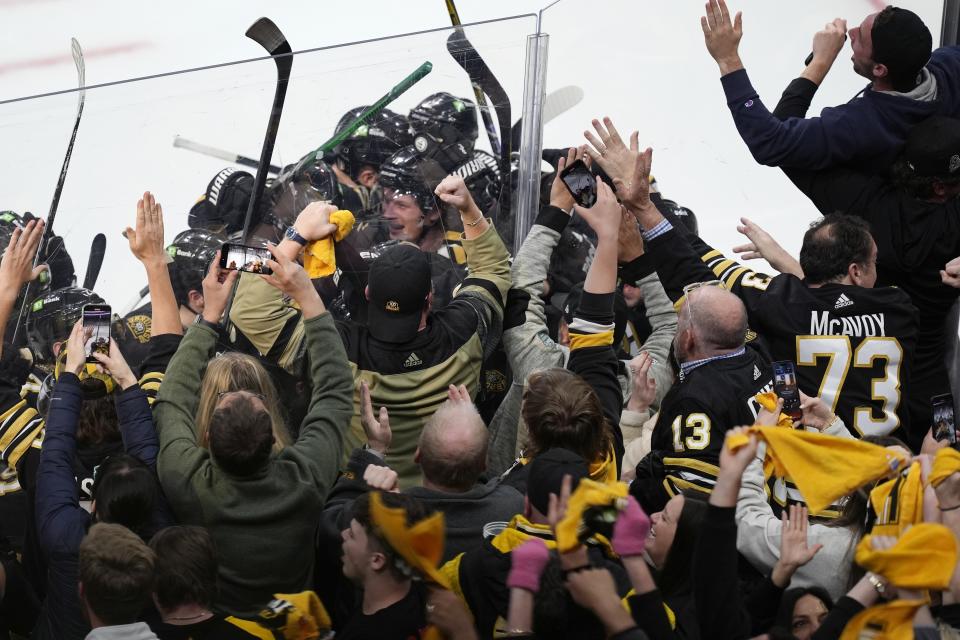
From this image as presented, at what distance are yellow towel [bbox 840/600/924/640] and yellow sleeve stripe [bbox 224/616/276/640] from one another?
37.2 inches

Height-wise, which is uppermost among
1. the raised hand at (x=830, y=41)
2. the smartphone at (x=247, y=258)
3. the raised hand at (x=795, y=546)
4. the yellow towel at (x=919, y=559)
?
the raised hand at (x=830, y=41)

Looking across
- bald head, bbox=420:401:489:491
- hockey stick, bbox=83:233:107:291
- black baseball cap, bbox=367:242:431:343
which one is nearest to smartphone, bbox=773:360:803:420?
bald head, bbox=420:401:489:491

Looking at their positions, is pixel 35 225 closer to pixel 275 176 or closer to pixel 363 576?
pixel 275 176

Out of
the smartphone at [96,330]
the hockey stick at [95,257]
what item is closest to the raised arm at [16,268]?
the hockey stick at [95,257]

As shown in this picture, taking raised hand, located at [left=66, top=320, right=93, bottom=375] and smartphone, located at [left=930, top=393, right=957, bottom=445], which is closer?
smartphone, located at [left=930, top=393, right=957, bottom=445]

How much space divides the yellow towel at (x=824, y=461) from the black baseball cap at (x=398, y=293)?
1.04 m

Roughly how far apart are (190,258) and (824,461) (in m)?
2.04

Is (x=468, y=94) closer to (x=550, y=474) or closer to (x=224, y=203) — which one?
(x=224, y=203)

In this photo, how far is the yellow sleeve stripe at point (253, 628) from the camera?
2.06 m

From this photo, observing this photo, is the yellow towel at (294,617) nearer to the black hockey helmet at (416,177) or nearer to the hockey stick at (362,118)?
the black hockey helmet at (416,177)

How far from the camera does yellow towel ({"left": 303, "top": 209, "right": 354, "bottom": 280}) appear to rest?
310cm

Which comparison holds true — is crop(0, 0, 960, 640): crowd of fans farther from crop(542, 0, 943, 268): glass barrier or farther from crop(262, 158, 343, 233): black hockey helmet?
crop(542, 0, 943, 268): glass barrier

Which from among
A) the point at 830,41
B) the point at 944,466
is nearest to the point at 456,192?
the point at 830,41

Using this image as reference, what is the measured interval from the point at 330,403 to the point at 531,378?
1.51 feet
